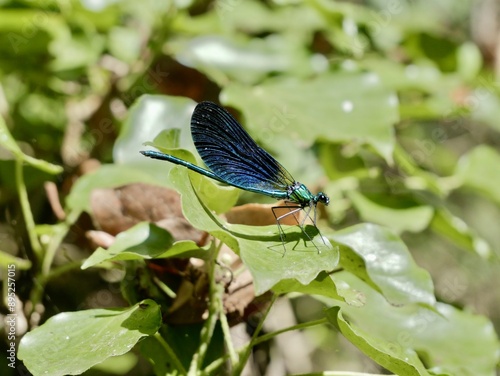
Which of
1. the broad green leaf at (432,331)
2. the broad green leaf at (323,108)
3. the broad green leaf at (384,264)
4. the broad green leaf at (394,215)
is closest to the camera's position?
the broad green leaf at (384,264)

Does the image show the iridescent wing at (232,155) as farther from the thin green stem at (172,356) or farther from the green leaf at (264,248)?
the thin green stem at (172,356)

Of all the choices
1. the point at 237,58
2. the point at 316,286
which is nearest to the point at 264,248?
the point at 316,286

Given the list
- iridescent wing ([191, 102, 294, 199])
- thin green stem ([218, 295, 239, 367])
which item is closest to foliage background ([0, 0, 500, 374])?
iridescent wing ([191, 102, 294, 199])

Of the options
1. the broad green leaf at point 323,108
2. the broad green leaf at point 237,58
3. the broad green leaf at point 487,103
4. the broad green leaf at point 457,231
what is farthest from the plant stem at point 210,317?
the broad green leaf at point 487,103

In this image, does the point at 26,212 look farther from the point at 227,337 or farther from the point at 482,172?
the point at 482,172

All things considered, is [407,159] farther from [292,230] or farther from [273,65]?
[292,230]

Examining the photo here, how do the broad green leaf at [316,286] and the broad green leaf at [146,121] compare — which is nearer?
the broad green leaf at [316,286]
